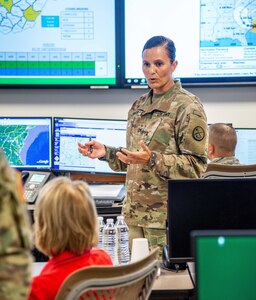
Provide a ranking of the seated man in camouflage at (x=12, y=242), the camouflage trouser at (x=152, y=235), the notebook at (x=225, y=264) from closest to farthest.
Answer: the seated man in camouflage at (x=12, y=242) → the notebook at (x=225, y=264) → the camouflage trouser at (x=152, y=235)

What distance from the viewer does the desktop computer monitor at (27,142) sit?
3.26m

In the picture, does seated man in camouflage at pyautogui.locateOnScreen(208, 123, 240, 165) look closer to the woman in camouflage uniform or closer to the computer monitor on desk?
the woman in camouflage uniform

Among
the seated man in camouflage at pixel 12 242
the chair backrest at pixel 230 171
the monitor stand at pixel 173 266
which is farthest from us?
the chair backrest at pixel 230 171

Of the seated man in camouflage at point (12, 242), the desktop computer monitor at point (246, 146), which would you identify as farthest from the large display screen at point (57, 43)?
the seated man in camouflage at point (12, 242)

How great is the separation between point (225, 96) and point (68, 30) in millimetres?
1167

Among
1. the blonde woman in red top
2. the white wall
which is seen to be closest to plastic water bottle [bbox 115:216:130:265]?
the blonde woman in red top

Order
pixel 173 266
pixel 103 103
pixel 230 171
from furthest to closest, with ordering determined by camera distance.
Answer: pixel 103 103 → pixel 230 171 → pixel 173 266

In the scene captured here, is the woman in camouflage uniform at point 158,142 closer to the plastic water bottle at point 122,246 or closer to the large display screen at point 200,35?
the plastic water bottle at point 122,246

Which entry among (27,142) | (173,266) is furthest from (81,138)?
(173,266)

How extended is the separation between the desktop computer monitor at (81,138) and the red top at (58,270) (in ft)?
5.71

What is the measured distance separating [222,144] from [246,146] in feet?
1.31

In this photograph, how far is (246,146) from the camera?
129 inches

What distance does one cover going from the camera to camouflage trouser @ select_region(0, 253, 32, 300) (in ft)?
2.77

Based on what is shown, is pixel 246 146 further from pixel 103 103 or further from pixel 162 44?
pixel 162 44
